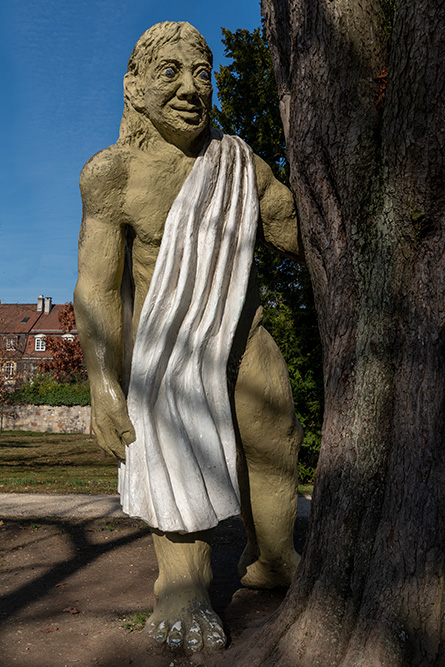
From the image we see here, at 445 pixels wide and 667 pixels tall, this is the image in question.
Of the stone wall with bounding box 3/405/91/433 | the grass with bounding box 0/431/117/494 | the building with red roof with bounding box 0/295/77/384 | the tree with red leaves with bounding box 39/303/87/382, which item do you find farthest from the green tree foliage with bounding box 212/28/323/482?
the building with red roof with bounding box 0/295/77/384

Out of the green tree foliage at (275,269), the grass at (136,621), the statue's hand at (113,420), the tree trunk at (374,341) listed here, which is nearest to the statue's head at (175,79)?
the tree trunk at (374,341)

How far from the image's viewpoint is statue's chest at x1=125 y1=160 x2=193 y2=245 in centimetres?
261

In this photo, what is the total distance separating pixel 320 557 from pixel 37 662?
1.28 meters

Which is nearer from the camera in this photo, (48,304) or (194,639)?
(194,639)

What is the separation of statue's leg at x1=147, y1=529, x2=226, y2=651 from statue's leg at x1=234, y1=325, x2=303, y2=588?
1.16ft

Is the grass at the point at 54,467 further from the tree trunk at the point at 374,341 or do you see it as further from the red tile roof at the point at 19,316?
the red tile roof at the point at 19,316

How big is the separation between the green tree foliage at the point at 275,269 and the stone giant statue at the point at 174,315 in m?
5.07

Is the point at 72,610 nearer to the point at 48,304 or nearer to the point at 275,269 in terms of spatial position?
the point at 275,269

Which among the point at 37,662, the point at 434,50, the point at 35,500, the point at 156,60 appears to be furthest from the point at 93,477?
the point at 434,50

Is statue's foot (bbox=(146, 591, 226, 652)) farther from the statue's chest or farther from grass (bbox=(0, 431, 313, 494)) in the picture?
grass (bbox=(0, 431, 313, 494))

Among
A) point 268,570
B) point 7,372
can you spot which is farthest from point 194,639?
point 7,372

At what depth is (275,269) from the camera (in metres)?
8.26

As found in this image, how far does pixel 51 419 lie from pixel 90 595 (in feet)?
78.0

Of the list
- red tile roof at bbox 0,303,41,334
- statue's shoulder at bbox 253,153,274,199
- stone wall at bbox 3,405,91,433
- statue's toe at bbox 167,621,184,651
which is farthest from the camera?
red tile roof at bbox 0,303,41,334
